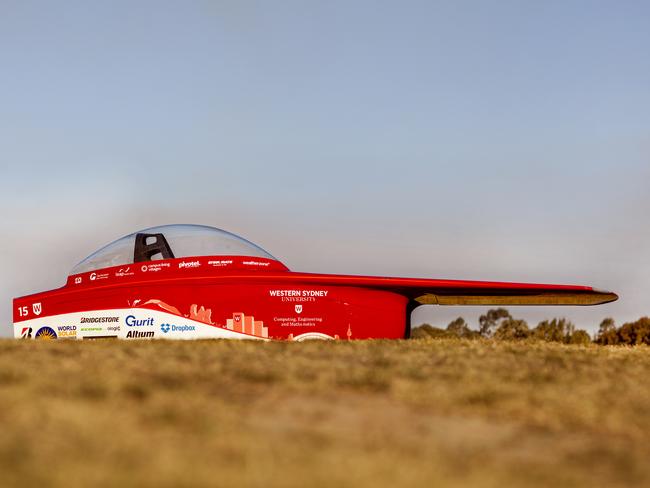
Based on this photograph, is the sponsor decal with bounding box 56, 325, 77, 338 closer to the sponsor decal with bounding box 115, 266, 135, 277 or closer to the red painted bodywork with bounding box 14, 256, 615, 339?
the red painted bodywork with bounding box 14, 256, 615, 339

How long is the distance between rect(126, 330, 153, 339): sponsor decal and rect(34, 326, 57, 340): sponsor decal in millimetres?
1693

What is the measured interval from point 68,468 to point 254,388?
77.9 inches

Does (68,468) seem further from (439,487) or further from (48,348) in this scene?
(48,348)

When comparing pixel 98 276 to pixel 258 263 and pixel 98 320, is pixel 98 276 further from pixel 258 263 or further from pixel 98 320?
pixel 258 263

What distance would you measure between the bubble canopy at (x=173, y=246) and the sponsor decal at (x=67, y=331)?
3.46 feet

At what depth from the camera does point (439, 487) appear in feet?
11.3

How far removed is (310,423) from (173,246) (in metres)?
8.31

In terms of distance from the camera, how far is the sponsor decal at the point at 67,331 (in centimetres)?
1233

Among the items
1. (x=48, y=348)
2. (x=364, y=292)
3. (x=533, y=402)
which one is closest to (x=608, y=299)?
(x=364, y=292)

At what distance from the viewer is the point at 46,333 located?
→ 1266 cm

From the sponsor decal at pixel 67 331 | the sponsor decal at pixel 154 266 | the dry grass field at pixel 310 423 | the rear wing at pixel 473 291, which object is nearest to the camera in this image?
the dry grass field at pixel 310 423

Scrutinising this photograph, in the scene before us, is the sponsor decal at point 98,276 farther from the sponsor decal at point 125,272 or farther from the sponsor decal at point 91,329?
the sponsor decal at point 91,329

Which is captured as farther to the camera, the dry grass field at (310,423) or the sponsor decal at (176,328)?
the sponsor decal at (176,328)

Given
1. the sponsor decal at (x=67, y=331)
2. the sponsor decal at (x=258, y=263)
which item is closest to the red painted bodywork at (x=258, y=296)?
the sponsor decal at (x=258, y=263)
